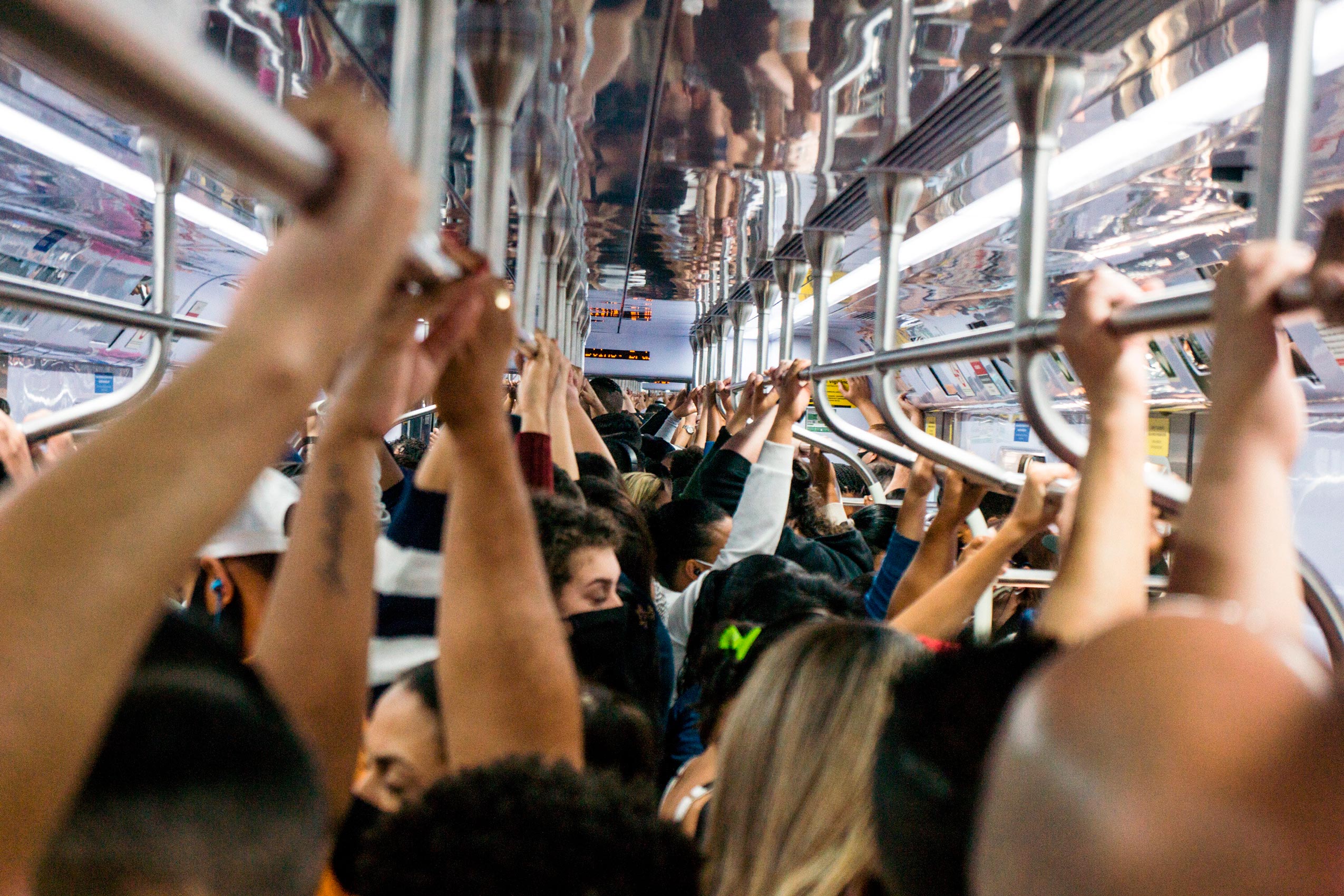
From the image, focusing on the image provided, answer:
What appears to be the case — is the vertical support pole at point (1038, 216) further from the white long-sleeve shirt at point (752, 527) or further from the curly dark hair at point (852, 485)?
the curly dark hair at point (852, 485)

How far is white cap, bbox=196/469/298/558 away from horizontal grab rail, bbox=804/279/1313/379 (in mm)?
1099

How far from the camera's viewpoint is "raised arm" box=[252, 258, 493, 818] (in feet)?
3.44

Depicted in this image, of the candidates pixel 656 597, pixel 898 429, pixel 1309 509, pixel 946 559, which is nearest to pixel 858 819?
pixel 898 429

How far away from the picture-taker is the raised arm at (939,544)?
90.0 inches

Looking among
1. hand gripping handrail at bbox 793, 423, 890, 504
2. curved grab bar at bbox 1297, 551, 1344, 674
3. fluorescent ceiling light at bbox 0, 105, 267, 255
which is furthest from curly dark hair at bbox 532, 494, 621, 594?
fluorescent ceiling light at bbox 0, 105, 267, 255

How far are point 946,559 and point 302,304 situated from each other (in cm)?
201

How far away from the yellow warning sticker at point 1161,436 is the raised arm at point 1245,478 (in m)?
7.81

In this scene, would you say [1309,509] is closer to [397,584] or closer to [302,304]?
[397,584]

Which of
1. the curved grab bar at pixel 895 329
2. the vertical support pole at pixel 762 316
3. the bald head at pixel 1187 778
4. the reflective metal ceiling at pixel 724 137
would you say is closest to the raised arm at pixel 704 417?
the vertical support pole at pixel 762 316

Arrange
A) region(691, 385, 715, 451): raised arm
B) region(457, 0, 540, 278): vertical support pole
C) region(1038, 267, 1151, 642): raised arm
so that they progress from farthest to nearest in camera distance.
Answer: region(691, 385, 715, 451): raised arm < region(457, 0, 540, 278): vertical support pole < region(1038, 267, 1151, 642): raised arm

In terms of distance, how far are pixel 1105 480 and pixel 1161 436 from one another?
7.76 meters

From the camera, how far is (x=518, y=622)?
109 centimetres

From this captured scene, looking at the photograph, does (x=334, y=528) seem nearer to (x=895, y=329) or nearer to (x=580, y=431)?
(x=895, y=329)

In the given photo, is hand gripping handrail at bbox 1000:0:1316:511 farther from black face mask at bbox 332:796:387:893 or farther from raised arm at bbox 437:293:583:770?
black face mask at bbox 332:796:387:893
